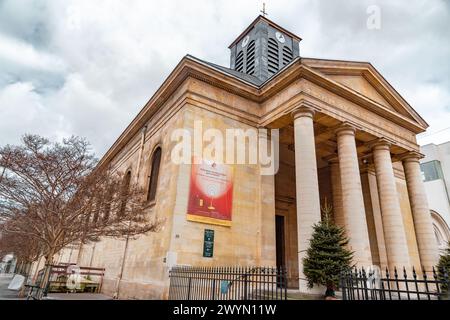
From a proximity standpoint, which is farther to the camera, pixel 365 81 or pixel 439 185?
pixel 439 185

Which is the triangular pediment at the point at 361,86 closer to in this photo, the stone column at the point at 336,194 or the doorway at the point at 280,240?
the stone column at the point at 336,194

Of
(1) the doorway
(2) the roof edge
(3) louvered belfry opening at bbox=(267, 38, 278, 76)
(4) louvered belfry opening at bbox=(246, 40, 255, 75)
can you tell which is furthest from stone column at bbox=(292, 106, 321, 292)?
(2) the roof edge

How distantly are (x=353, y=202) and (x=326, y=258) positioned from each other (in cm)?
385

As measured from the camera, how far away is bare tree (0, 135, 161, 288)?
34.0ft

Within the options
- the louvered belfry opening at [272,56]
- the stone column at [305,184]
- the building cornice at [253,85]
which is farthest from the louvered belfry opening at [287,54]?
the stone column at [305,184]

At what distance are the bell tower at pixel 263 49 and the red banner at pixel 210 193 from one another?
11.7 m

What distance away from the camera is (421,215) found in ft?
52.9

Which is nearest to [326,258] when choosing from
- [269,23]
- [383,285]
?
[383,285]

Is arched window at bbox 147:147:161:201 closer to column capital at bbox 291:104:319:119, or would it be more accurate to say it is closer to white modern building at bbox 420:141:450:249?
column capital at bbox 291:104:319:119

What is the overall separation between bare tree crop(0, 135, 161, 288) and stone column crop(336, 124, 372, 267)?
25.0 ft

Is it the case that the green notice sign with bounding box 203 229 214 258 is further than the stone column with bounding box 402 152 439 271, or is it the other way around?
the stone column with bounding box 402 152 439 271

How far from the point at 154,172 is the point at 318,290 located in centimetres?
955

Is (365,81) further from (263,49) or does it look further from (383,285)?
(383,285)

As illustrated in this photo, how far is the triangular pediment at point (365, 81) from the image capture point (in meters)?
14.0
